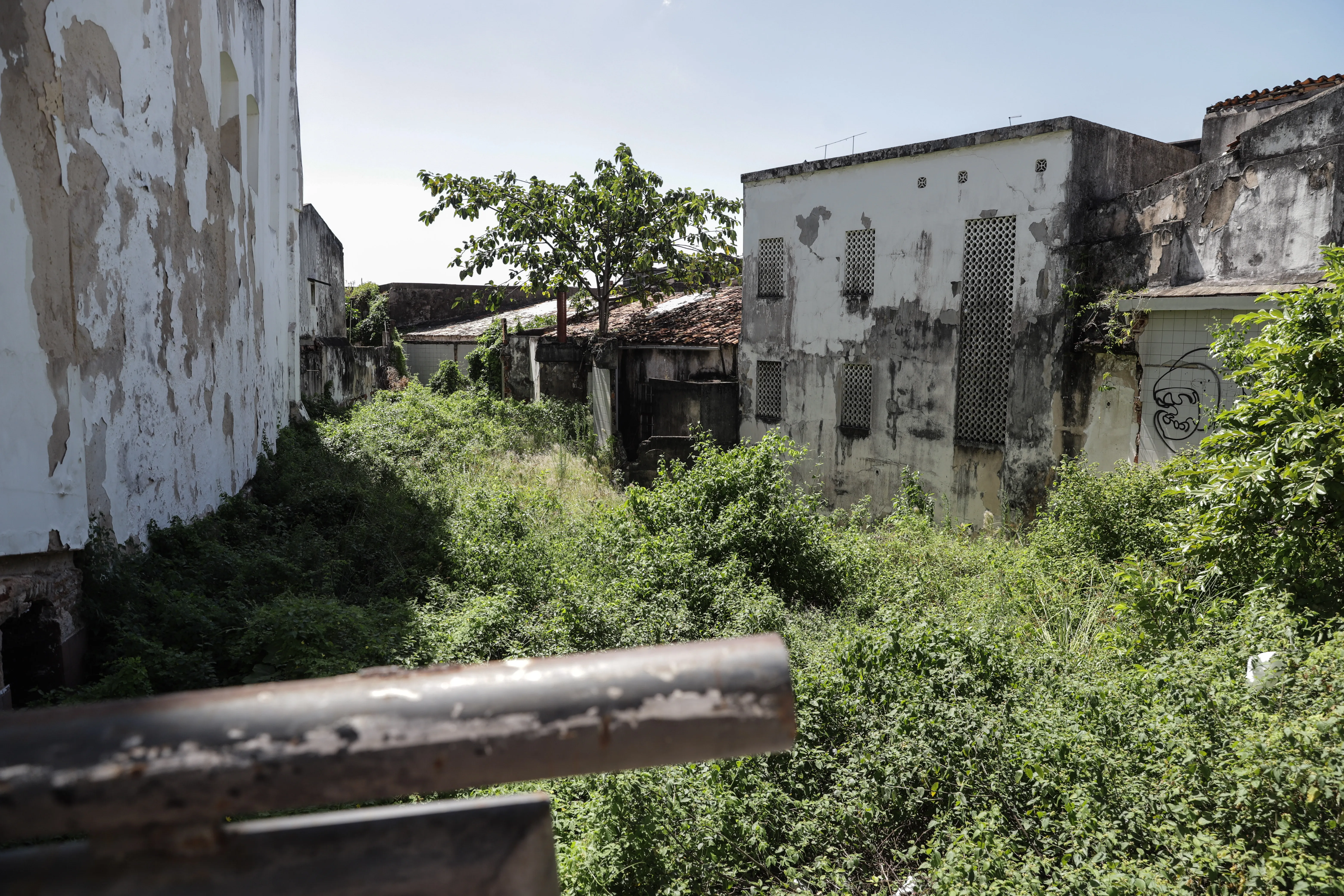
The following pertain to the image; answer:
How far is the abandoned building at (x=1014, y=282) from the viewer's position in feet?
28.3

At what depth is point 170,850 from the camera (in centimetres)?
79

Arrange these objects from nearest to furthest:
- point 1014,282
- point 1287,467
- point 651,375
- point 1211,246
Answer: point 1287,467 → point 1211,246 → point 1014,282 → point 651,375

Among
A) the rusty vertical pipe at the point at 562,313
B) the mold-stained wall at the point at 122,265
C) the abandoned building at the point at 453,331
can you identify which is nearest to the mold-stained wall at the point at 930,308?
the rusty vertical pipe at the point at 562,313

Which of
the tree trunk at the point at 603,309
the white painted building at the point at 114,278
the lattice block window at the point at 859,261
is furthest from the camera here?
the tree trunk at the point at 603,309

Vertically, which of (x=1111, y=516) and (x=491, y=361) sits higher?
(x=491, y=361)

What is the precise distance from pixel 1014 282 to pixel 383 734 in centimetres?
1142

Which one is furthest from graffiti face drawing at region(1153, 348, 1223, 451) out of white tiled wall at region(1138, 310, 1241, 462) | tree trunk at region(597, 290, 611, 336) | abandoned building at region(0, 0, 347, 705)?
tree trunk at region(597, 290, 611, 336)

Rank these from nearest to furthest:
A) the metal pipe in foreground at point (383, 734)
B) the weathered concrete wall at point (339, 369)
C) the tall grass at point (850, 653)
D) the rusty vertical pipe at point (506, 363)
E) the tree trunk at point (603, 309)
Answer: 1. the metal pipe in foreground at point (383, 734)
2. the tall grass at point (850, 653)
3. the weathered concrete wall at point (339, 369)
4. the tree trunk at point (603, 309)
5. the rusty vertical pipe at point (506, 363)

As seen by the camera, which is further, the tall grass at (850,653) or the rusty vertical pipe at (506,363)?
the rusty vertical pipe at (506,363)

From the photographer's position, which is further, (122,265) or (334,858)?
(122,265)

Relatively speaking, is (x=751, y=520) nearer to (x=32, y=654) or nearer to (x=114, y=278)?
(x=114, y=278)

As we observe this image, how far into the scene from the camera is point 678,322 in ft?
54.5

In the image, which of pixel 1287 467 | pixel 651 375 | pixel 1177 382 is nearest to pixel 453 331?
pixel 651 375

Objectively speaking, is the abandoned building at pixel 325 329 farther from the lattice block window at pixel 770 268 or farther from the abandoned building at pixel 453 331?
the lattice block window at pixel 770 268
